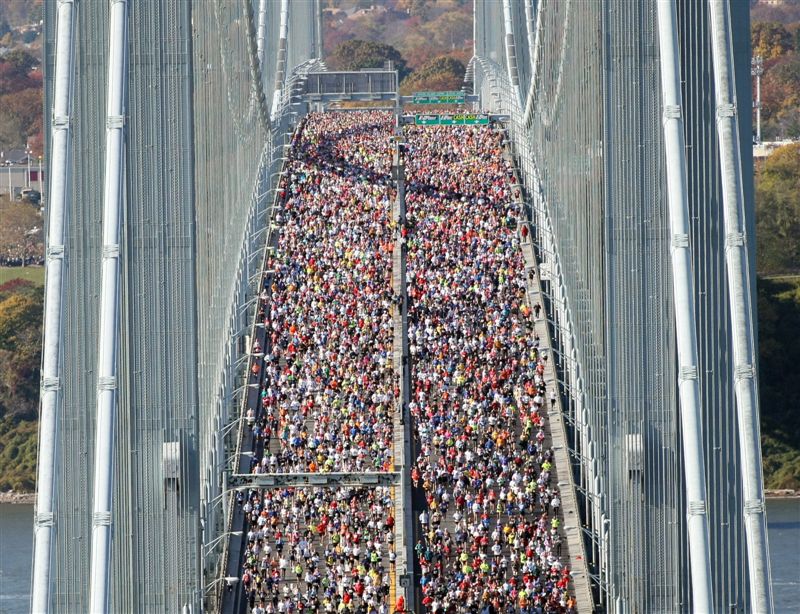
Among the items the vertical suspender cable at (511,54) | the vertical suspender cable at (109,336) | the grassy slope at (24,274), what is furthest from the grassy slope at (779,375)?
the vertical suspender cable at (109,336)

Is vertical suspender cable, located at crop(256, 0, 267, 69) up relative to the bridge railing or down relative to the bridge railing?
Answer: up

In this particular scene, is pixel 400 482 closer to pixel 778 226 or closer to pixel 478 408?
pixel 478 408

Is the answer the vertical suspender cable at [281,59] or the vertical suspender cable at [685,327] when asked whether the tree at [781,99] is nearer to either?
the vertical suspender cable at [281,59]

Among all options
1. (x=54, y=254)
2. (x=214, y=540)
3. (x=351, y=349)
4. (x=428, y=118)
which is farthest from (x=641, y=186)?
(x=428, y=118)

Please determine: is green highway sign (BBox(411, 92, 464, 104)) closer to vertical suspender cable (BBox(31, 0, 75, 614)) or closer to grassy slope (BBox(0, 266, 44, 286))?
grassy slope (BBox(0, 266, 44, 286))

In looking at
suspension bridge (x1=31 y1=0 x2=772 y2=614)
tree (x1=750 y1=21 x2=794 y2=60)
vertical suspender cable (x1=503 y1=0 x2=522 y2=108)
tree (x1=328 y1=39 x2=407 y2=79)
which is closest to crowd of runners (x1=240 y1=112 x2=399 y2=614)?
suspension bridge (x1=31 y1=0 x2=772 y2=614)

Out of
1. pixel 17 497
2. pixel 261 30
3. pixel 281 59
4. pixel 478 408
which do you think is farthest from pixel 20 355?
pixel 478 408
